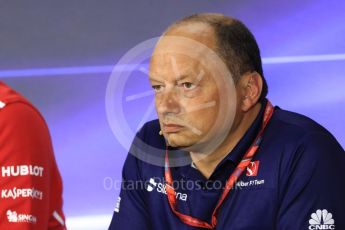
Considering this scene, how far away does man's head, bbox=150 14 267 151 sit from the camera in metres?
1.64

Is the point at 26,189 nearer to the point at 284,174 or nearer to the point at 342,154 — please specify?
the point at 284,174

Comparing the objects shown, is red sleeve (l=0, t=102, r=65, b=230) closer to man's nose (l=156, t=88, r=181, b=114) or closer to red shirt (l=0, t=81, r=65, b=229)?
red shirt (l=0, t=81, r=65, b=229)

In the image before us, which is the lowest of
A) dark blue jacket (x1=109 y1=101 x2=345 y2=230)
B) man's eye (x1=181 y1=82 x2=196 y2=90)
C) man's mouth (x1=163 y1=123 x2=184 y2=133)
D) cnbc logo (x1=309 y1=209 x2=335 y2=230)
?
cnbc logo (x1=309 y1=209 x2=335 y2=230)

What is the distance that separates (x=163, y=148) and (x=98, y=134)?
48.2 inches

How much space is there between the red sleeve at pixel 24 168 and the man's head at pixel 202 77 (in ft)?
0.93

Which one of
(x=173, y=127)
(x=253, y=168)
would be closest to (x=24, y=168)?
(x=173, y=127)

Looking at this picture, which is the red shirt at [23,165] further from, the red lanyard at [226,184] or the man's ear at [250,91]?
the man's ear at [250,91]

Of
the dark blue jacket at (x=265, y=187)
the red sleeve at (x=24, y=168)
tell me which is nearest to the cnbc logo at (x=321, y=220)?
the dark blue jacket at (x=265, y=187)

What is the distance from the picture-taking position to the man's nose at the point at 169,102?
1628 mm

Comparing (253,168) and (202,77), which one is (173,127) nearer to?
(202,77)

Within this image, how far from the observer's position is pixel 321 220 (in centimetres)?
161

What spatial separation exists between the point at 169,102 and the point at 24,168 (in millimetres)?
355

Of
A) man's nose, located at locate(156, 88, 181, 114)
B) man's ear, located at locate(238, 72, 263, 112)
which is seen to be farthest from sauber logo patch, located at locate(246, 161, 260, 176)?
man's nose, located at locate(156, 88, 181, 114)

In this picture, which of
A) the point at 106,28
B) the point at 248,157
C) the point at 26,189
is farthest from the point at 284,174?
the point at 106,28
